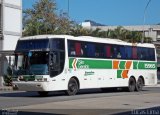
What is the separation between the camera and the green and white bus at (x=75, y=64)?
25.7 m

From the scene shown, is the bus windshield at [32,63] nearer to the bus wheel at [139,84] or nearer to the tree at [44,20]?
the bus wheel at [139,84]

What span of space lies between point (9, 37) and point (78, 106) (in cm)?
2301

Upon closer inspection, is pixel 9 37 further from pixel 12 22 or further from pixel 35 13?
pixel 35 13

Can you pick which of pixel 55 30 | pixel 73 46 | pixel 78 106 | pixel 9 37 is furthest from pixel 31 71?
pixel 55 30

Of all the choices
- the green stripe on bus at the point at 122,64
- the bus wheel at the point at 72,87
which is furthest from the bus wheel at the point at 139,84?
the bus wheel at the point at 72,87

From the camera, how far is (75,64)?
27453 mm

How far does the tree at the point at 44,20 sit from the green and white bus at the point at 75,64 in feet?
82.7

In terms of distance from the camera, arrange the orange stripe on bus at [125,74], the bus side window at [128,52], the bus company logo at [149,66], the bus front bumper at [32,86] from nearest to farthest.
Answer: the bus front bumper at [32,86], the orange stripe on bus at [125,74], the bus side window at [128,52], the bus company logo at [149,66]

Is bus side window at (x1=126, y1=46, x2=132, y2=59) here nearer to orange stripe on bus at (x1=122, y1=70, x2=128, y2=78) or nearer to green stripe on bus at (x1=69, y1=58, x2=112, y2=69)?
orange stripe on bus at (x1=122, y1=70, x2=128, y2=78)

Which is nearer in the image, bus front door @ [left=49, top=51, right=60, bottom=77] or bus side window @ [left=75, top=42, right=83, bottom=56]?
bus front door @ [left=49, top=51, right=60, bottom=77]

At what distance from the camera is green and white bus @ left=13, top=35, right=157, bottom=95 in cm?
2569

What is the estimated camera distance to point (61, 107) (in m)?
18.7

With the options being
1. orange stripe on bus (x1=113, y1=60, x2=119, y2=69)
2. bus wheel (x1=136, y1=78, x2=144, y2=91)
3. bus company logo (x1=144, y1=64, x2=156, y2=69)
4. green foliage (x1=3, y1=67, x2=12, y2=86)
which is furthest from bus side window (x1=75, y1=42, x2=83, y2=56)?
green foliage (x1=3, y1=67, x2=12, y2=86)

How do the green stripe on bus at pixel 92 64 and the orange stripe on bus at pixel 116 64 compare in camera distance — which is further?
the orange stripe on bus at pixel 116 64
